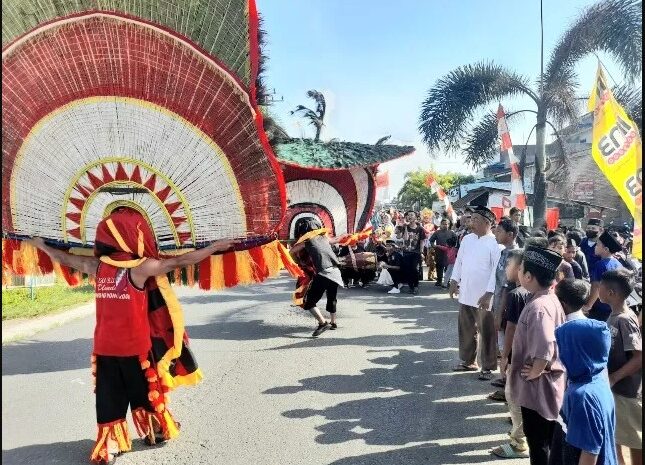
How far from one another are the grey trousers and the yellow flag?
1776 millimetres

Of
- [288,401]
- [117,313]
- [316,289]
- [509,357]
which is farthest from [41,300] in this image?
[509,357]

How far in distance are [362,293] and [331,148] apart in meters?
3.64

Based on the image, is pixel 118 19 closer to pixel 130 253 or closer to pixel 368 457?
pixel 130 253

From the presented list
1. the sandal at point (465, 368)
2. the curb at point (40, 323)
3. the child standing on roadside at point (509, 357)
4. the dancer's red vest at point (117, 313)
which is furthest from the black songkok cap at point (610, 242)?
the curb at point (40, 323)

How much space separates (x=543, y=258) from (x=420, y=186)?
42.4 m

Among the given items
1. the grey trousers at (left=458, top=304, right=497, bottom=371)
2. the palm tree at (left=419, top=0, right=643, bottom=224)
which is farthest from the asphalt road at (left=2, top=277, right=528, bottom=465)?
the palm tree at (left=419, top=0, right=643, bottom=224)

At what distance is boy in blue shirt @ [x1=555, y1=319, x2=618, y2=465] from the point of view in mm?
2434

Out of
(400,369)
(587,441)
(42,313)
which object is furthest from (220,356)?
(587,441)

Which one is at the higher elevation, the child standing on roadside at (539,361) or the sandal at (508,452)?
the child standing on roadside at (539,361)

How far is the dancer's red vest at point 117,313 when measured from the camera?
3.28m

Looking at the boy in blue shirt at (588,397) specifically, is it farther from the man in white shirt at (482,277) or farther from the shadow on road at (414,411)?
the man in white shirt at (482,277)

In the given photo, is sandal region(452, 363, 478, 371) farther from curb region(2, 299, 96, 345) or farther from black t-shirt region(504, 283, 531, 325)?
curb region(2, 299, 96, 345)

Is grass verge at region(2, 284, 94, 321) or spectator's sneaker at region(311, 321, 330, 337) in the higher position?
grass verge at region(2, 284, 94, 321)

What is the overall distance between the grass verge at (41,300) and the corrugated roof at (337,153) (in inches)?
168
